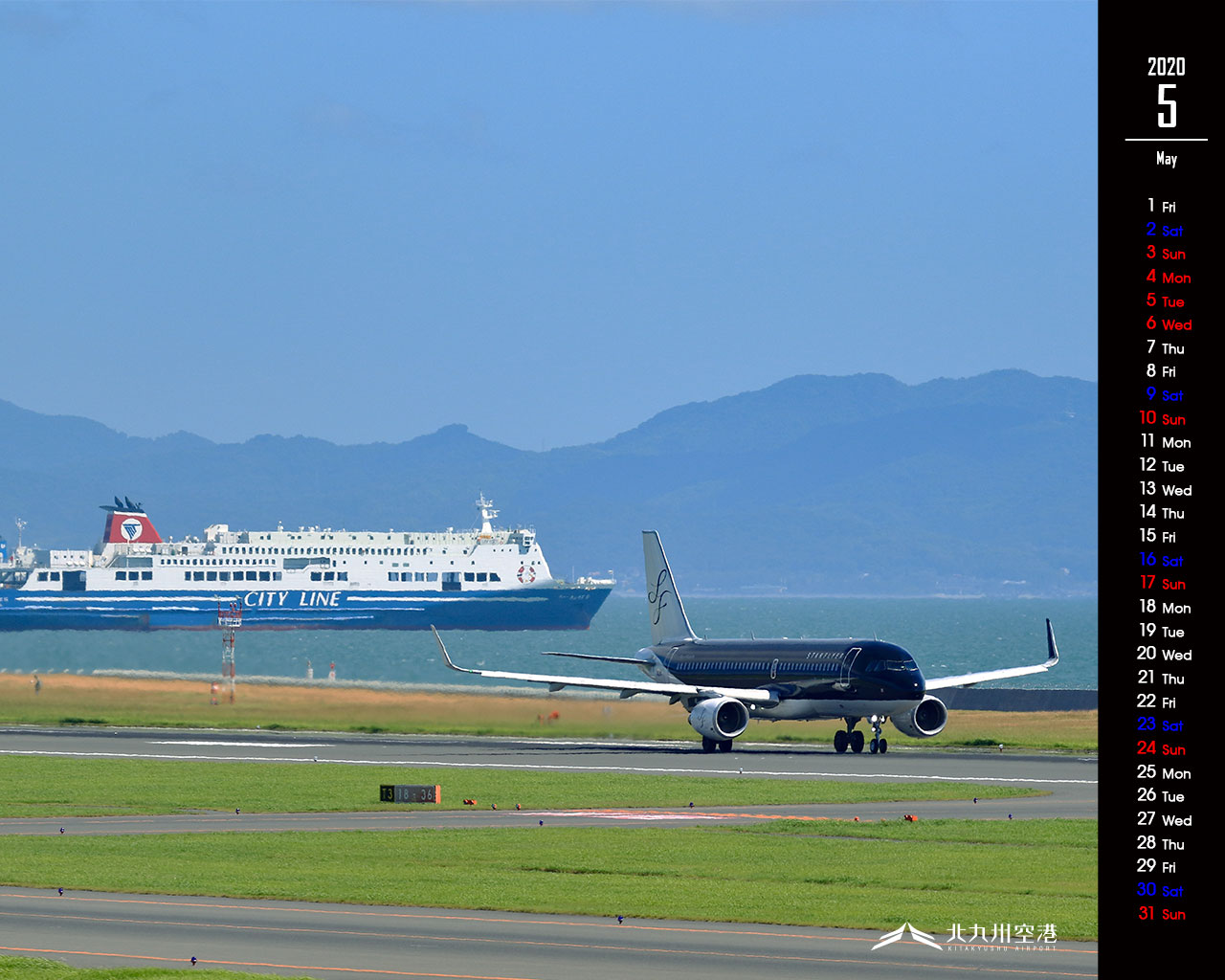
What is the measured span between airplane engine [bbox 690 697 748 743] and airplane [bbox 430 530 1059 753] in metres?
0.03

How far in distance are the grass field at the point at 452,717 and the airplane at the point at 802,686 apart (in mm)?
3632

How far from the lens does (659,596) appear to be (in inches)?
3049

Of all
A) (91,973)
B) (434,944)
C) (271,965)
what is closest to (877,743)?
(434,944)

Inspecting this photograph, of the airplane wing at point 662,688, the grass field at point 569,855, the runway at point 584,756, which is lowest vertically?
the grass field at point 569,855

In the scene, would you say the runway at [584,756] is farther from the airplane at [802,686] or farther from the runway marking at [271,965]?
the runway marking at [271,965]

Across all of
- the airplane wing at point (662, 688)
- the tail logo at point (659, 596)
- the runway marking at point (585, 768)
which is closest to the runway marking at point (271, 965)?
the runway marking at point (585, 768)

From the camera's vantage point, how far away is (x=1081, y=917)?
27.5m

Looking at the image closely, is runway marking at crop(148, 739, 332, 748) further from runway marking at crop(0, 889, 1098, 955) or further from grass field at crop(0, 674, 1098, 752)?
runway marking at crop(0, 889, 1098, 955)

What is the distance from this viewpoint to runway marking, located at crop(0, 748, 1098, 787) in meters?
54.6

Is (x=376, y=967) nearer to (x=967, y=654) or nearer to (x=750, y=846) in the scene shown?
(x=750, y=846)

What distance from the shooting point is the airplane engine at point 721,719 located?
6619 centimetres
